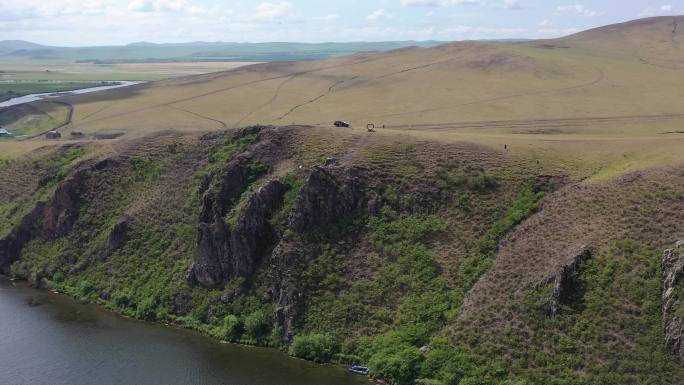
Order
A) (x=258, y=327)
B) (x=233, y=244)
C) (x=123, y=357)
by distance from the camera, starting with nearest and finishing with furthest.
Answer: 1. (x=123, y=357)
2. (x=258, y=327)
3. (x=233, y=244)

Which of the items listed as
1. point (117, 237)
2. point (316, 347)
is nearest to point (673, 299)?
point (316, 347)

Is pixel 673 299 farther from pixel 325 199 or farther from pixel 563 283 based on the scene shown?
pixel 325 199

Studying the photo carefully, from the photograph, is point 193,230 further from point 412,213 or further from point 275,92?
point 275,92

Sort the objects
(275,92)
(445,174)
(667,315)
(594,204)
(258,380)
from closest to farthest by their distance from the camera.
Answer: (667,315) → (258,380) → (594,204) → (445,174) → (275,92)

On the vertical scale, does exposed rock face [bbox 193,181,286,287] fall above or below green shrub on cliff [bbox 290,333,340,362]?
above

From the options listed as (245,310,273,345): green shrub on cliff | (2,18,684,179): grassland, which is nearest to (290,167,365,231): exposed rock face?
(245,310,273,345): green shrub on cliff

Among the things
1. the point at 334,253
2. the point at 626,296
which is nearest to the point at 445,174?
the point at 334,253

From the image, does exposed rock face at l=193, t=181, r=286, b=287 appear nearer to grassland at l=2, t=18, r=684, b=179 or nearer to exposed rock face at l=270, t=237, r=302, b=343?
exposed rock face at l=270, t=237, r=302, b=343
